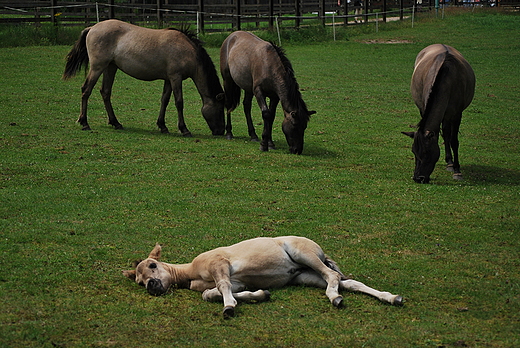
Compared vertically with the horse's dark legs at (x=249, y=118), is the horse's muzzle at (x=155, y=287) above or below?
below

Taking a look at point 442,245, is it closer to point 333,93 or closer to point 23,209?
point 23,209

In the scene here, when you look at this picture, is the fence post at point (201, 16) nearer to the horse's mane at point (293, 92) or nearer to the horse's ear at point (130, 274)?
the horse's mane at point (293, 92)

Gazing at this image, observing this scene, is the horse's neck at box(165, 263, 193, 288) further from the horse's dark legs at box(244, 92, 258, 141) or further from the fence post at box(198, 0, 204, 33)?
the fence post at box(198, 0, 204, 33)

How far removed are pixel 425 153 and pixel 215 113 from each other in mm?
5871

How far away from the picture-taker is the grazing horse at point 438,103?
1148 centimetres

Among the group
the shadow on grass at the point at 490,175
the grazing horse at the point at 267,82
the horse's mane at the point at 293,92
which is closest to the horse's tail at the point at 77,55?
the grazing horse at the point at 267,82

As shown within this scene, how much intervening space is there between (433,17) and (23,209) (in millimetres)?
41093

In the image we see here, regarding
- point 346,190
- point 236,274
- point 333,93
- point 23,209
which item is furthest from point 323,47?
A: point 236,274

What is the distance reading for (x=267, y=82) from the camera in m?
14.0

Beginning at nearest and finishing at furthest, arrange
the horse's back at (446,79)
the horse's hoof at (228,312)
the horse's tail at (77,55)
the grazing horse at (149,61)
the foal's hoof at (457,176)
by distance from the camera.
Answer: the horse's hoof at (228,312)
the horse's back at (446,79)
the foal's hoof at (457,176)
the grazing horse at (149,61)
the horse's tail at (77,55)

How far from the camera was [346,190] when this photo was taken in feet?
35.6

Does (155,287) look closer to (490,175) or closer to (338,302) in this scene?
(338,302)

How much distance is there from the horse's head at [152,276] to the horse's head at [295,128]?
7.38 meters

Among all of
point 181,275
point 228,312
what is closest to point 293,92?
point 181,275
